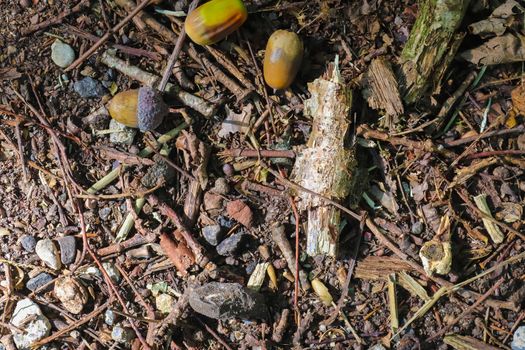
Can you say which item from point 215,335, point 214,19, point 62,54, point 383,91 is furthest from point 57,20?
point 215,335

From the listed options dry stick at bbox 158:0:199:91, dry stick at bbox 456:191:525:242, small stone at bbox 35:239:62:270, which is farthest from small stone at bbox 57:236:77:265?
dry stick at bbox 456:191:525:242

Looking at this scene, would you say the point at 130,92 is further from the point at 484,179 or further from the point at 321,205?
the point at 484,179

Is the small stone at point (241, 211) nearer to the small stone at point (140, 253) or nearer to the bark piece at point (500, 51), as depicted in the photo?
the small stone at point (140, 253)

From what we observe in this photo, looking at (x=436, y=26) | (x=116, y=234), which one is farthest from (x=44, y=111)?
(x=436, y=26)

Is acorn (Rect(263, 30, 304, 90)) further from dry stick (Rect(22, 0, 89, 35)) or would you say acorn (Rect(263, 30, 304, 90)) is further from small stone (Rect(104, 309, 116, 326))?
small stone (Rect(104, 309, 116, 326))

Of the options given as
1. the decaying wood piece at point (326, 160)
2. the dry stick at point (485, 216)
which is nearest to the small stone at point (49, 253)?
the decaying wood piece at point (326, 160)

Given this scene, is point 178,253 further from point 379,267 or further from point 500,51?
point 500,51
